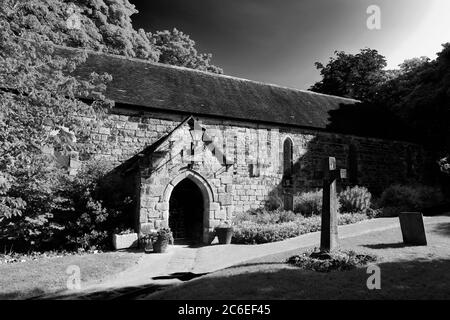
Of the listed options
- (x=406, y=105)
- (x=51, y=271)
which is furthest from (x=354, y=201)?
(x=51, y=271)

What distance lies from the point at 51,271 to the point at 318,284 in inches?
258

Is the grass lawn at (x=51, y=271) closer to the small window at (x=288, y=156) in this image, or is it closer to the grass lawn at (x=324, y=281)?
the grass lawn at (x=324, y=281)

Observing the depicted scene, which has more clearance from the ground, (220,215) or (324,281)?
(220,215)

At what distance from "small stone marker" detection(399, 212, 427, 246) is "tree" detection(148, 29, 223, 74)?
24542 millimetres

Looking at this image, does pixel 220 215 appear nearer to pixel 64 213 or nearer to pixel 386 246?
pixel 64 213

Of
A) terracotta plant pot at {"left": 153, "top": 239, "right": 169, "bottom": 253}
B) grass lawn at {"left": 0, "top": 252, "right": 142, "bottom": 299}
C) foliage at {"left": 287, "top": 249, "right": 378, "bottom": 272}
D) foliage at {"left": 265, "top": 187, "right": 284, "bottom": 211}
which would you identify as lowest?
grass lawn at {"left": 0, "top": 252, "right": 142, "bottom": 299}

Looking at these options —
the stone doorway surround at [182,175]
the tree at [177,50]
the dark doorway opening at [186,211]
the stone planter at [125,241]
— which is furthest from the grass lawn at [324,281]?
the tree at [177,50]

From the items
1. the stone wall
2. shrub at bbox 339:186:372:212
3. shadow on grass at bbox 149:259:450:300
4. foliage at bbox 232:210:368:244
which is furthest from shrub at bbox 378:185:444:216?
shadow on grass at bbox 149:259:450:300

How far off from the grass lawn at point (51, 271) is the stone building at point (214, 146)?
2281 mm

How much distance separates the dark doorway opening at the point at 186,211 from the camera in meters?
14.2

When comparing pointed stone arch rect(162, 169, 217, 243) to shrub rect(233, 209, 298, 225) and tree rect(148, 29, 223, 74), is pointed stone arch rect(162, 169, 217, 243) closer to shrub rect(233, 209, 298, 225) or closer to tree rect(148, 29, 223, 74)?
shrub rect(233, 209, 298, 225)

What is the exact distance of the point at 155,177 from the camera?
477 inches

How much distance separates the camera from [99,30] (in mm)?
22078

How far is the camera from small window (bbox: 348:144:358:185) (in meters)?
20.8
